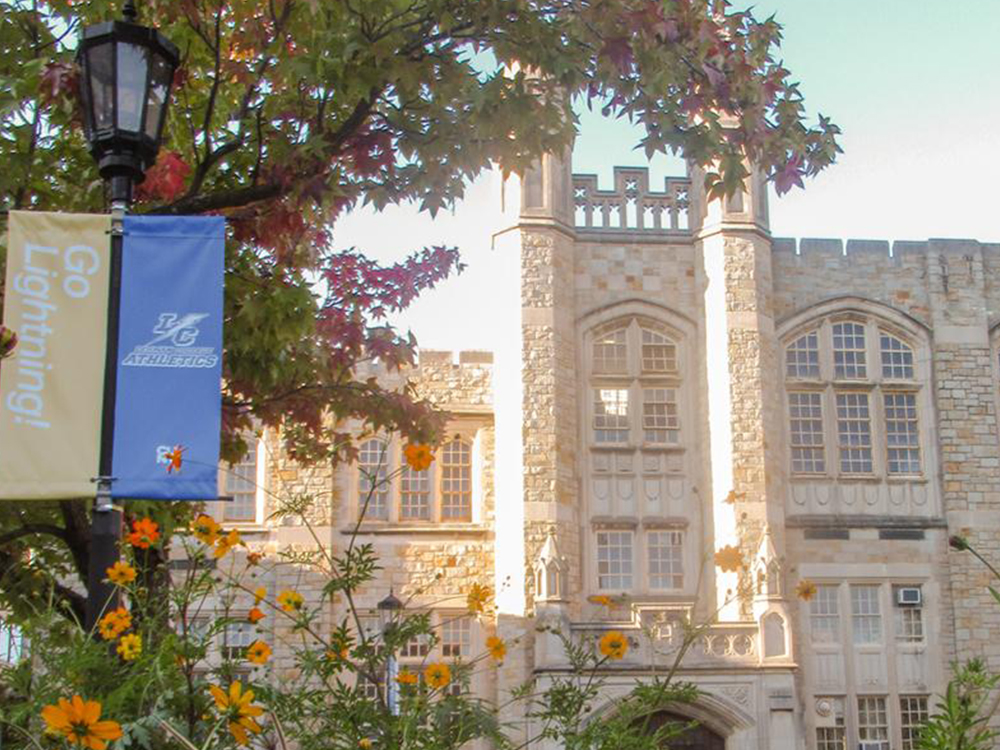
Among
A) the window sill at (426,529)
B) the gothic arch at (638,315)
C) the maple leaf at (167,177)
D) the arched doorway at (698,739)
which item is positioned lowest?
the arched doorway at (698,739)

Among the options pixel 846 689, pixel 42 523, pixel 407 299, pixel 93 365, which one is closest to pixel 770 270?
pixel 846 689

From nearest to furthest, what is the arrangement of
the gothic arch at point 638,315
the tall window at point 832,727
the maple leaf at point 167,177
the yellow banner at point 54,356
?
the yellow banner at point 54,356, the maple leaf at point 167,177, the tall window at point 832,727, the gothic arch at point 638,315

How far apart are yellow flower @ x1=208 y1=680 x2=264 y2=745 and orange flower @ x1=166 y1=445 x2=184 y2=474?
208 centimetres

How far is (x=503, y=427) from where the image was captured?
22.8m

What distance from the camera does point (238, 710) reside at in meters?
4.53

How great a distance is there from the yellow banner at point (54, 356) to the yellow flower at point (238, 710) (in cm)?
233

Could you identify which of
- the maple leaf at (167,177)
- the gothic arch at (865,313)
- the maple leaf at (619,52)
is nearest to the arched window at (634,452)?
the gothic arch at (865,313)

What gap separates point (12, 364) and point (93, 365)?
363mm

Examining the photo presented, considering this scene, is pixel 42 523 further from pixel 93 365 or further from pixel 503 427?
pixel 503 427

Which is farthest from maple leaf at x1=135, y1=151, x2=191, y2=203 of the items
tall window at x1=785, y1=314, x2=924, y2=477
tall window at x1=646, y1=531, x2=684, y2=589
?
tall window at x1=785, y1=314, x2=924, y2=477

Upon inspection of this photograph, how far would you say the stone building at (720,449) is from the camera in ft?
73.4

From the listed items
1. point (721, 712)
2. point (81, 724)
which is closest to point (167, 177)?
point (81, 724)

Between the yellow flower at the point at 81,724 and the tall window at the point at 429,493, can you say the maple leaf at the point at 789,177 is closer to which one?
the yellow flower at the point at 81,724

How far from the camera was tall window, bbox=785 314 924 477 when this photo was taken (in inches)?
930
